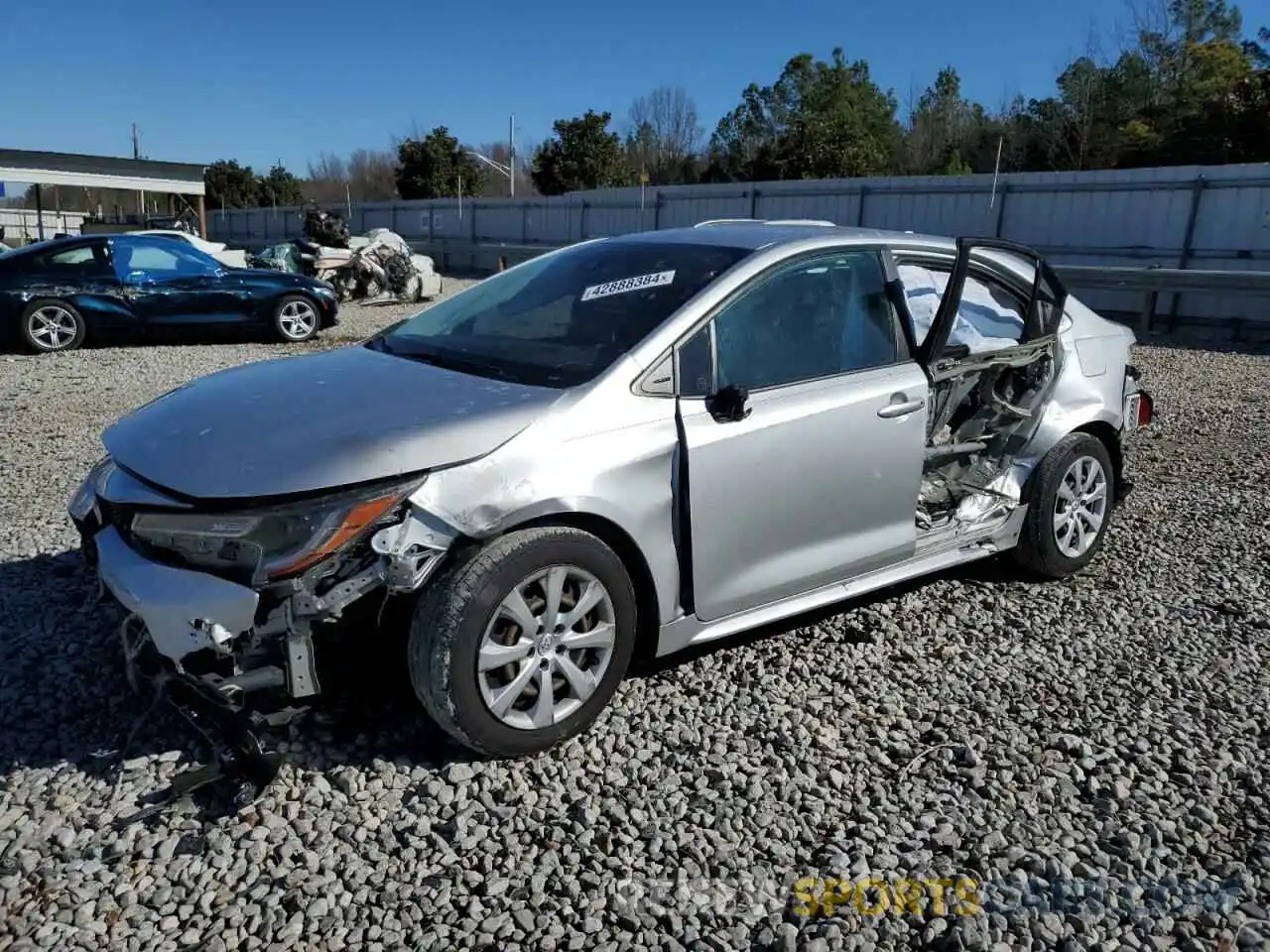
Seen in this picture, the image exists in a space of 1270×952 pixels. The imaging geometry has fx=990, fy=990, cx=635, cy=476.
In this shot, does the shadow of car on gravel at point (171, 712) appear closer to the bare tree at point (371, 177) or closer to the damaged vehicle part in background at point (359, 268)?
the damaged vehicle part in background at point (359, 268)

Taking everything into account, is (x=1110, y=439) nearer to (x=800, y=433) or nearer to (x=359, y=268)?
(x=800, y=433)

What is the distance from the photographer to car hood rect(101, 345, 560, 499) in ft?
9.34

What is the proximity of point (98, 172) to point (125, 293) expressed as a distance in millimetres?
23888

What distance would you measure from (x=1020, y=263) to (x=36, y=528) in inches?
205

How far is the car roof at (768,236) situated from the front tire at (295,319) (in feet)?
30.9

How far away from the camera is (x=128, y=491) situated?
10.2ft

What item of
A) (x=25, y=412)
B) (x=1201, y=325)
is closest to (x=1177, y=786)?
(x=25, y=412)

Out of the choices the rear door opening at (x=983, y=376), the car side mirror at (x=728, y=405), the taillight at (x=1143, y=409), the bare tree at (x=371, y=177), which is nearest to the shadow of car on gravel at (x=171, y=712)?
the car side mirror at (x=728, y=405)

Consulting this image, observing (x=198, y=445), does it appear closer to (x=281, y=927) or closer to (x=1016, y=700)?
(x=281, y=927)

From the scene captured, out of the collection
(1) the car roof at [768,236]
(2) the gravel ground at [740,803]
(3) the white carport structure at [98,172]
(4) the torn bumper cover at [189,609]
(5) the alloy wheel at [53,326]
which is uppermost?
(3) the white carport structure at [98,172]

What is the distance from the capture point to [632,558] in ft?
10.7

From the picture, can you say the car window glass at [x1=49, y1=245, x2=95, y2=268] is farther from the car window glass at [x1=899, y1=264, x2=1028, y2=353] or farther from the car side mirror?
the car side mirror

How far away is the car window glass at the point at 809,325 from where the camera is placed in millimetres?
3568

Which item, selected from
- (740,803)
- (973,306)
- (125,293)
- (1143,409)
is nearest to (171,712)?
(740,803)
